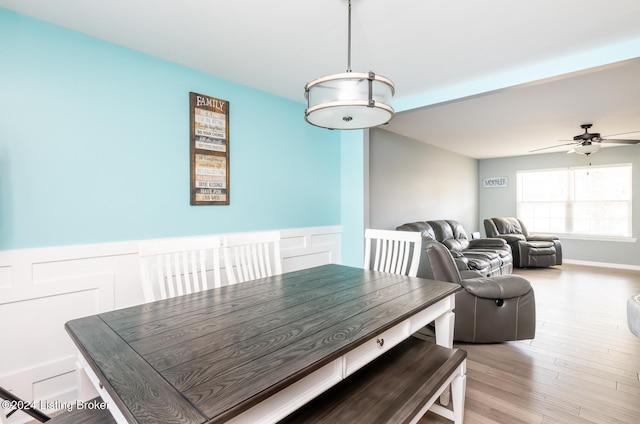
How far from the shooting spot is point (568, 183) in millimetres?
6715

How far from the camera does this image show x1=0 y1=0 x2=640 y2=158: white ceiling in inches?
71.7

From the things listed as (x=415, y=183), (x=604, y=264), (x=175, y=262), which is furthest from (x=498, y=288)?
(x=604, y=264)

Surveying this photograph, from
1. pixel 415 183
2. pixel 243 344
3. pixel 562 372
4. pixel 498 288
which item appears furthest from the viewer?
pixel 415 183

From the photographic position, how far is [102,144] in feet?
7.07

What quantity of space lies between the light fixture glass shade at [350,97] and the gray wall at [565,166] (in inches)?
274

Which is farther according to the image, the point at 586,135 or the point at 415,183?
the point at 415,183

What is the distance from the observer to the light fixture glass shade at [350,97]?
54.7 inches

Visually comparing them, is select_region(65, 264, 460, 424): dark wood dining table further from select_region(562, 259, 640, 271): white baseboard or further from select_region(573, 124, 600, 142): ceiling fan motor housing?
select_region(562, 259, 640, 271): white baseboard

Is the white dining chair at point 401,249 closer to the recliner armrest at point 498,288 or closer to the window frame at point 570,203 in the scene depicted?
the recliner armrest at point 498,288

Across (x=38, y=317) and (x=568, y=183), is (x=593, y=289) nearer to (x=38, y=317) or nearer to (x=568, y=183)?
(x=568, y=183)

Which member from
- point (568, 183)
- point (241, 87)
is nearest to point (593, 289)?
point (568, 183)

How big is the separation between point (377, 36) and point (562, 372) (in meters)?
2.80

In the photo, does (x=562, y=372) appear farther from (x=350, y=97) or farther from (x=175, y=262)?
(x=175, y=262)

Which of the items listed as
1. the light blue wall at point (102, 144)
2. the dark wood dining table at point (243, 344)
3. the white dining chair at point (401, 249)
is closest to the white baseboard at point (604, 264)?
the white dining chair at point (401, 249)
